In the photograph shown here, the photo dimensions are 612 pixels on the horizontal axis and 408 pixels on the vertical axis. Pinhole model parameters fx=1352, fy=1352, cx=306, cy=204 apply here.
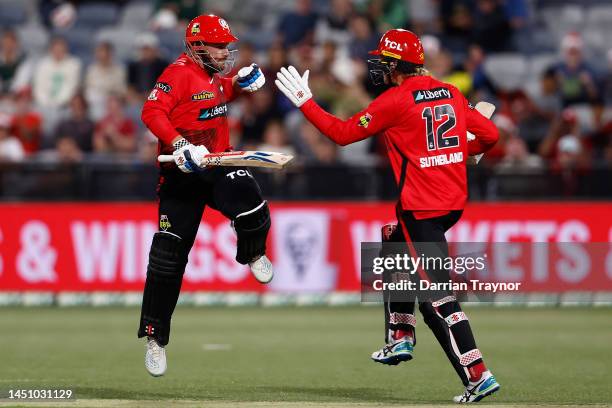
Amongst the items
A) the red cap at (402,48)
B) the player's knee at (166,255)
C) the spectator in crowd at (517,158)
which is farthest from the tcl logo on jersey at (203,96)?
the spectator in crowd at (517,158)

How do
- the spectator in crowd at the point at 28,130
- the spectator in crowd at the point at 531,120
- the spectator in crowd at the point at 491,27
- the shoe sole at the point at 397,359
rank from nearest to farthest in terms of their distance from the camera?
the shoe sole at the point at 397,359
the spectator in crowd at the point at 28,130
the spectator in crowd at the point at 531,120
the spectator in crowd at the point at 491,27

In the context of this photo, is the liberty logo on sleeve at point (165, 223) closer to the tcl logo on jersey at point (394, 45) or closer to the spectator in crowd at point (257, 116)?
the tcl logo on jersey at point (394, 45)

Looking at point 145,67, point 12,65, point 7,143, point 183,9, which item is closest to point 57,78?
point 12,65

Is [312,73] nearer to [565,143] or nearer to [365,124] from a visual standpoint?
[565,143]

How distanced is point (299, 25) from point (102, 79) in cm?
310

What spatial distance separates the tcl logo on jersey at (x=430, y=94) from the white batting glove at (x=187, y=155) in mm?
1525

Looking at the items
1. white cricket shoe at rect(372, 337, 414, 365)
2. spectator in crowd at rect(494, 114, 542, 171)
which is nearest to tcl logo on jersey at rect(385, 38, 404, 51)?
white cricket shoe at rect(372, 337, 414, 365)

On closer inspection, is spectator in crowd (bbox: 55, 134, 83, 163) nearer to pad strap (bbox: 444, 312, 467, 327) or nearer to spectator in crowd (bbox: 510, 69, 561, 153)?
spectator in crowd (bbox: 510, 69, 561, 153)

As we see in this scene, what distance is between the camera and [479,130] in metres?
9.59

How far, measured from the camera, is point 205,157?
9.45 metres

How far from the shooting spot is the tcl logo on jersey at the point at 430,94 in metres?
9.27

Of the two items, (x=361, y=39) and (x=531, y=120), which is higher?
(x=361, y=39)

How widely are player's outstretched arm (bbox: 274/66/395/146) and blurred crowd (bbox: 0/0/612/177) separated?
7260 millimetres

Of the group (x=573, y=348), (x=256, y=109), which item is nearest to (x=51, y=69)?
(x=256, y=109)
